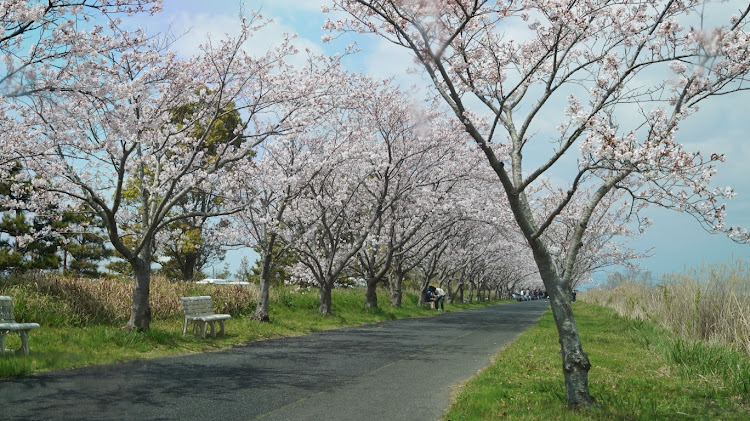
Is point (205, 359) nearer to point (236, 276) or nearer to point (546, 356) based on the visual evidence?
point (546, 356)

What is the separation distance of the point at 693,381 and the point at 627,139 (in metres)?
4.98

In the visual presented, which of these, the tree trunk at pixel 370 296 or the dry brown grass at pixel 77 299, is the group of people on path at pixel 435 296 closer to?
the tree trunk at pixel 370 296

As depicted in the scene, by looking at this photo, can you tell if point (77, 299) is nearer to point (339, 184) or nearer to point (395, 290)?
point (339, 184)

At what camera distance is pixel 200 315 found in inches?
599

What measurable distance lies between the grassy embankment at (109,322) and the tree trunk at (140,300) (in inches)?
18.4

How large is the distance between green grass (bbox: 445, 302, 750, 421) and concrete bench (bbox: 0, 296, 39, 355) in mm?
7792

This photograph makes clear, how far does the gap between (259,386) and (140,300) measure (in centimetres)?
675

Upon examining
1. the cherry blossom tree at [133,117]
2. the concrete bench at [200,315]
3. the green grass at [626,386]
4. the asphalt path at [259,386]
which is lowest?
the asphalt path at [259,386]

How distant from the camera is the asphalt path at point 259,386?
6.87m

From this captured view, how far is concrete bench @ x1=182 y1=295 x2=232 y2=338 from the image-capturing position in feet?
47.8

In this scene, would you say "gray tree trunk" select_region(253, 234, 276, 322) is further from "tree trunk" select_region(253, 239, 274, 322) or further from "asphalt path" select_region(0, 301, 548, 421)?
"asphalt path" select_region(0, 301, 548, 421)

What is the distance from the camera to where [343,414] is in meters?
6.98

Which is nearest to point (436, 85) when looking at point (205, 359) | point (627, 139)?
point (627, 139)

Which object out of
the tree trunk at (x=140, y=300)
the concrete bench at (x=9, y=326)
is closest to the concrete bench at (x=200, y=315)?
the tree trunk at (x=140, y=300)
